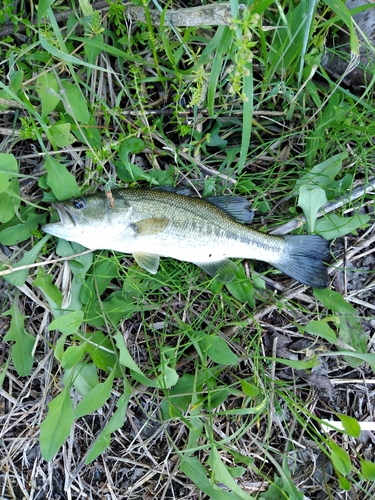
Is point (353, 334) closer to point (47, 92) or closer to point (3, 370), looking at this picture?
point (3, 370)

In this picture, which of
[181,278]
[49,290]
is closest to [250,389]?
[181,278]

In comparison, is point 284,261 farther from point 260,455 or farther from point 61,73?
point 61,73

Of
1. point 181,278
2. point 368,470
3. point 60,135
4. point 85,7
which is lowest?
point 368,470

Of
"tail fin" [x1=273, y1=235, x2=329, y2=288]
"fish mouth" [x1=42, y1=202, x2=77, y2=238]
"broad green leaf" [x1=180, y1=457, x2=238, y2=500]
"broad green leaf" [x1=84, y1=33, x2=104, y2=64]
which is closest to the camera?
"broad green leaf" [x1=180, y1=457, x2=238, y2=500]

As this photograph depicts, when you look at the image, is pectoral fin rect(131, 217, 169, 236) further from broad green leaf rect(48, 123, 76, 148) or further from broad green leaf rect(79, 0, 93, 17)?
broad green leaf rect(79, 0, 93, 17)

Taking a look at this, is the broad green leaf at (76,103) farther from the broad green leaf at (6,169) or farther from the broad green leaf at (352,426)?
the broad green leaf at (352,426)

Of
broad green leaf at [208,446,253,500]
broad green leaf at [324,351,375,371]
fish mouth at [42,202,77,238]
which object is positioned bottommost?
broad green leaf at [208,446,253,500]

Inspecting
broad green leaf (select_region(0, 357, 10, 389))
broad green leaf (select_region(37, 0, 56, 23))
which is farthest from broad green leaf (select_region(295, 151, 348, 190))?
broad green leaf (select_region(0, 357, 10, 389))

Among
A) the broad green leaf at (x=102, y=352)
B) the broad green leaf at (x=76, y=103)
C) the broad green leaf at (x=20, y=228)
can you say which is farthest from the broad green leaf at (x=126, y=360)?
the broad green leaf at (x=76, y=103)
